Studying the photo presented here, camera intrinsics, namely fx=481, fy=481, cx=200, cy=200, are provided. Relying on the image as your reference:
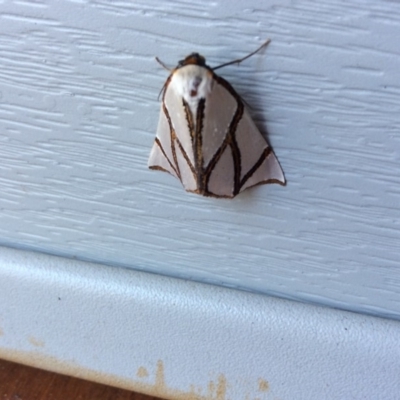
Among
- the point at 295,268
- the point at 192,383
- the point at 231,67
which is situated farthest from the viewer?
the point at 192,383

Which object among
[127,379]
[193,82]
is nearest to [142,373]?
[127,379]

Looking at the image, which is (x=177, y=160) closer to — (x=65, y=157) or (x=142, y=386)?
(x=65, y=157)

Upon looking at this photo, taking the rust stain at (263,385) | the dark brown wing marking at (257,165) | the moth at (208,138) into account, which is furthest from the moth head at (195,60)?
the rust stain at (263,385)

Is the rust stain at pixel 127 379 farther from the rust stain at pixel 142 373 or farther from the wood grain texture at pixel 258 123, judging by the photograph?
the wood grain texture at pixel 258 123

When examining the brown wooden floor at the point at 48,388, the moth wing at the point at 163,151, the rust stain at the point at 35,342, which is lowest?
the brown wooden floor at the point at 48,388

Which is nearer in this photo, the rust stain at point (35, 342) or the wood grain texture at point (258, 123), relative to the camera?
the wood grain texture at point (258, 123)

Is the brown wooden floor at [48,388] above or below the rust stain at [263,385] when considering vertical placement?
below

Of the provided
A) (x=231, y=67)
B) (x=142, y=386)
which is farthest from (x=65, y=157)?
(x=142, y=386)
